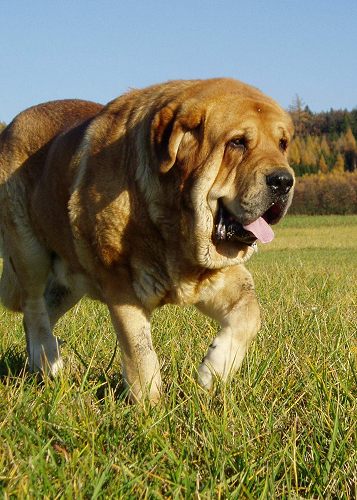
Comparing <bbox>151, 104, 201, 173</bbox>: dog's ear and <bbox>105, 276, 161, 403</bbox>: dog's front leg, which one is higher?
<bbox>151, 104, 201, 173</bbox>: dog's ear

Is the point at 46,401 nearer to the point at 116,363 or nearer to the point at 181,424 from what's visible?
the point at 181,424

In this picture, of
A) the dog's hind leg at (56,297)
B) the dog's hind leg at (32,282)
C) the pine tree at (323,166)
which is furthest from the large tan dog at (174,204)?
the pine tree at (323,166)

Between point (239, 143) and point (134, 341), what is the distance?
3.68 ft

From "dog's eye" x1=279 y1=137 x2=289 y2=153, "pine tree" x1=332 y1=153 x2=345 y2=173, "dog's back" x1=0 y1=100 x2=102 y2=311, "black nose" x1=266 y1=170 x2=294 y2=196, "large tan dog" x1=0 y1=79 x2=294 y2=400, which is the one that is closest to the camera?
"black nose" x1=266 y1=170 x2=294 y2=196

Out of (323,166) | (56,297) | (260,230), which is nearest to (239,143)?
(260,230)

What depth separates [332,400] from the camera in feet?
11.1

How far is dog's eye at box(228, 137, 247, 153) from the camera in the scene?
3.92 meters

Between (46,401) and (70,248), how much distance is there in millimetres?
1383

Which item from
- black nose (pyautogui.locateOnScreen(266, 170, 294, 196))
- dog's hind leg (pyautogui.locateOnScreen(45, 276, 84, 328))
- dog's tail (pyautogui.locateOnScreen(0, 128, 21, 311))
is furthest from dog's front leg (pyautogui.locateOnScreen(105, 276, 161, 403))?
dog's tail (pyautogui.locateOnScreen(0, 128, 21, 311))

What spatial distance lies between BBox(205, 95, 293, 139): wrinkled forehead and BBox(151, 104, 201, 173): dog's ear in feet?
0.30

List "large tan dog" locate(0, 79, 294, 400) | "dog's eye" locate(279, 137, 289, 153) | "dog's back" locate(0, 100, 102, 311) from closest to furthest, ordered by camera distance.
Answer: "large tan dog" locate(0, 79, 294, 400)
"dog's eye" locate(279, 137, 289, 153)
"dog's back" locate(0, 100, 102, 311)

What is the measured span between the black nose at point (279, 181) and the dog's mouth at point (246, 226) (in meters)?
0.12

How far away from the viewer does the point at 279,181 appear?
377cm

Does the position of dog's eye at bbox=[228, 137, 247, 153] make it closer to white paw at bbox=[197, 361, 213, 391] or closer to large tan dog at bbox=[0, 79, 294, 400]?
large tan dog at bbox=[0, 79, 294, 400]
